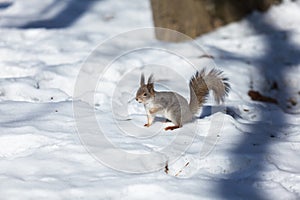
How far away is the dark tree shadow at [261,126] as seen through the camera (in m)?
3.11

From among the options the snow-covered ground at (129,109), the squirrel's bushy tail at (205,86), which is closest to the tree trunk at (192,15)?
the snow-covered ground at (129,109)

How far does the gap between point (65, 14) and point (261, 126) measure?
3.12m

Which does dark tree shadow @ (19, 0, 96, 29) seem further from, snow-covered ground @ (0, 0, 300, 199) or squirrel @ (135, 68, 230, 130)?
squirrel @ (135, 68, 230, 130)

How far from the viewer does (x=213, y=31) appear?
243 inches

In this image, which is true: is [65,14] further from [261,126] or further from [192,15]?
[261,126]

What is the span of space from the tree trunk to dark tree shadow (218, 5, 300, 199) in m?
0.32

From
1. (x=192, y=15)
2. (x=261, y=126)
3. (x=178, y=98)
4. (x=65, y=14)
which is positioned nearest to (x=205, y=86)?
(x=178, y=98)

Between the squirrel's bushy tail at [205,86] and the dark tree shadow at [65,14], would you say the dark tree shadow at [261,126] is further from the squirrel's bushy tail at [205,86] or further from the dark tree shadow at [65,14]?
the dark tree shadow at [65,14]

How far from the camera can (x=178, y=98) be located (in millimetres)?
3830

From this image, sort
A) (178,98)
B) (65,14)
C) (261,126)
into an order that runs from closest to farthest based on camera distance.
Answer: (178,98)
(261,126)
(65,14)

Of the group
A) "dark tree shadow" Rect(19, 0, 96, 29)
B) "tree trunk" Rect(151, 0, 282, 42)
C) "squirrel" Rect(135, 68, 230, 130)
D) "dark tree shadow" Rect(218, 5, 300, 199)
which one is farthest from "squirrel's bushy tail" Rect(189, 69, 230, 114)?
"dark tree shadow" Rect(19, 0, 96, 29)

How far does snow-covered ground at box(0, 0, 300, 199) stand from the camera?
10.1 feet

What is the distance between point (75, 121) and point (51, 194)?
0.94 meters

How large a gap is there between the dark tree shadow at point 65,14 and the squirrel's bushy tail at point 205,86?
8.47ft
